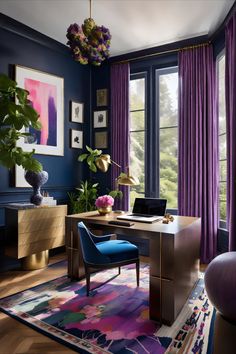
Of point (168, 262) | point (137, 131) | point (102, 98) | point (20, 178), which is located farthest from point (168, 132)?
point (168, 262)

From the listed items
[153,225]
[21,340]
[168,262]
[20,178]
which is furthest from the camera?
[20,178]

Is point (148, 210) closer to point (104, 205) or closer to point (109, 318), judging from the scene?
point (104, 205)

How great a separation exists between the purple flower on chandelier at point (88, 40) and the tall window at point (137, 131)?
1.92 metres

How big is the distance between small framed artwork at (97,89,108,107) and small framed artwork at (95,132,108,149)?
0.55 m

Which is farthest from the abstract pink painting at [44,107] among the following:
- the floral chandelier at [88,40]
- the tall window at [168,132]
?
the tall window at [168,132]

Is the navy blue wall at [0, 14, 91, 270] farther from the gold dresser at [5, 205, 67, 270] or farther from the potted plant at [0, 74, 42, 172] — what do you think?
the potted plant at [0, 74, 42, 172]

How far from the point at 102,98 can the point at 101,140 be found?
782mm

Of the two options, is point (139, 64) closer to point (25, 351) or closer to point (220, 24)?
point (220, 24)

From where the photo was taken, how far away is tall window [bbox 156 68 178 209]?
14.6 ft

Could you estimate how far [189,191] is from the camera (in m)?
4.09

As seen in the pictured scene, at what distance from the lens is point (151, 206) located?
3.19 m

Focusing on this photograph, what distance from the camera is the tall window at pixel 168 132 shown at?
4453 millimetres

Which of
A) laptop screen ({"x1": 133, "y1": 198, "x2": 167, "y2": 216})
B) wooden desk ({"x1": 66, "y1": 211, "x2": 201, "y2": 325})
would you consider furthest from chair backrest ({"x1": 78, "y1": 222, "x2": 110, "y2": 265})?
laptop screen ({"x1": 133, "y1": 198, "x2": 167, "y2": 216})

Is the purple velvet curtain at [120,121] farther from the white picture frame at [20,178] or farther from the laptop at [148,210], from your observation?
the white picture frame at [20,178]
